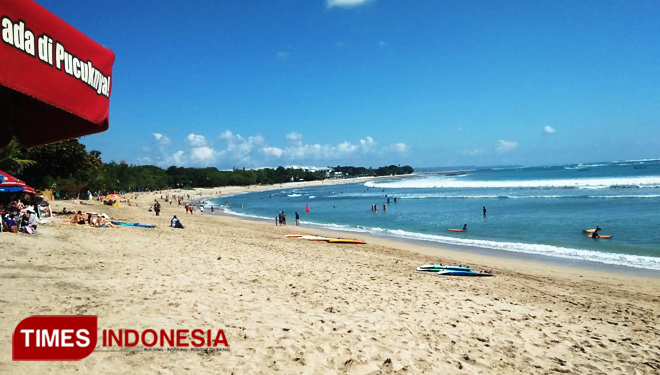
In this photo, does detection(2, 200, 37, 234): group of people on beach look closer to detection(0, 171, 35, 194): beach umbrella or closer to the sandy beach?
detection(0, 171, 35, 194): beach umbrella

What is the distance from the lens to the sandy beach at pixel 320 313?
16.3ft

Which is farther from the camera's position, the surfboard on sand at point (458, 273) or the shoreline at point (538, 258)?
the shoreline at point (538, 258)

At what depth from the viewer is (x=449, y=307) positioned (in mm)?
7980

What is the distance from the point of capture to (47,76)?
5.19 feet

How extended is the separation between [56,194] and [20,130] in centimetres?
5316

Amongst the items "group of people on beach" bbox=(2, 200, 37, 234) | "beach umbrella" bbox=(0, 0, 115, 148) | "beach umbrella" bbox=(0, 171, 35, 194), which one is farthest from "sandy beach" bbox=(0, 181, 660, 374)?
"beach umbrella" bbox=(0, 171, 35, 194)

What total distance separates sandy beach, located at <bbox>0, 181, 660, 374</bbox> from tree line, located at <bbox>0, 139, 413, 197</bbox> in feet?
9.60

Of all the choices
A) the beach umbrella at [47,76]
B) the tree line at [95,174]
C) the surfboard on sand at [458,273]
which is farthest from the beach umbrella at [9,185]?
the beach umbrella at [47,76]

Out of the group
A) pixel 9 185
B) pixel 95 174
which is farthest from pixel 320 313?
pixel 95 174

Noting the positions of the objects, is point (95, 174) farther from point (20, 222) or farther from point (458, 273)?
point (458, 273)

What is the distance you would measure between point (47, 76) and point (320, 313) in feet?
19.3

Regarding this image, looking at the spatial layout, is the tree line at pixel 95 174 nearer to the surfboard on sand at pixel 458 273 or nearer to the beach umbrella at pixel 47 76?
the beach umbrella at pixel 47 76

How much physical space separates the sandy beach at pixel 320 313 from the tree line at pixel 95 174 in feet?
9.60

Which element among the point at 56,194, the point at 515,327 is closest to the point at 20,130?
the point at 515,327
